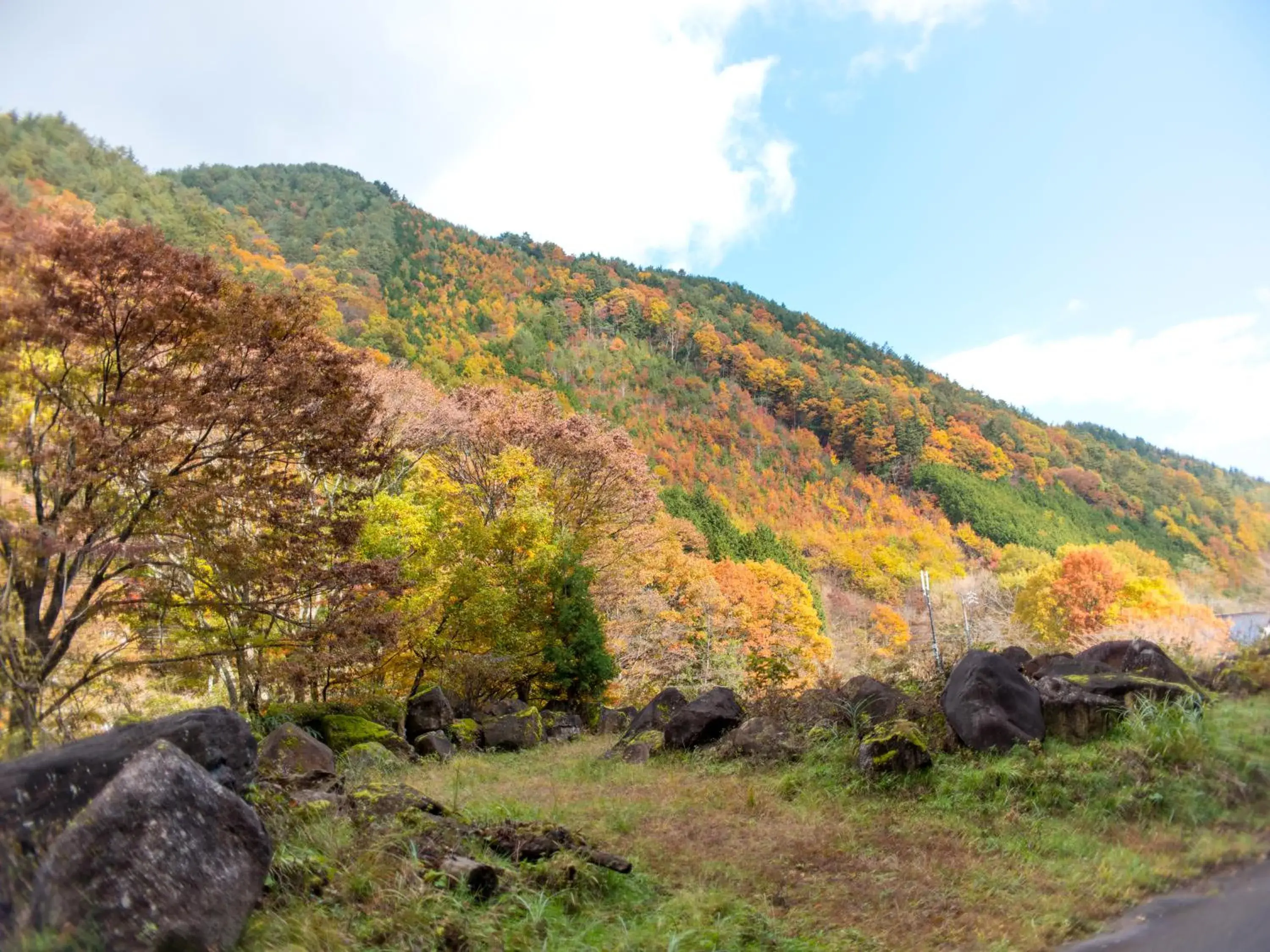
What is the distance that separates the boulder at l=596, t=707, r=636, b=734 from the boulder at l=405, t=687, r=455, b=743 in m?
4.63

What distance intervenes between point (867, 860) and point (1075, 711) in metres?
3.26

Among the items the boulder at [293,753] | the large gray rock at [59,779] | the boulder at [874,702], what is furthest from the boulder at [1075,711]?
the large gray rock at [59,779]

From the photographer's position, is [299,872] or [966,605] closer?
[299,872]

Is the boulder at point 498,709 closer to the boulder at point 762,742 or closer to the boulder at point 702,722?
the boulder at point 702,722

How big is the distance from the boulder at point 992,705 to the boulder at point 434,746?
404 inches

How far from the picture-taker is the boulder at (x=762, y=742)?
31.3 feet

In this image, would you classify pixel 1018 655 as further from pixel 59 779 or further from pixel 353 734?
pixel 353 734

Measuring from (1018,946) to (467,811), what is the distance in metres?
5.03

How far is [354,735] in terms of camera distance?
13594 mm

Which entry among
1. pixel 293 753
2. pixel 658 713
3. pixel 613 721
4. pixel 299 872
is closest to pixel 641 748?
pixel 658 713

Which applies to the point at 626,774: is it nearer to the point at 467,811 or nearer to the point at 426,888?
the point at 467,811

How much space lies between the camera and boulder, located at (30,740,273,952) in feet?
10.9

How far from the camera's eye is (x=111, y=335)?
8695 mm

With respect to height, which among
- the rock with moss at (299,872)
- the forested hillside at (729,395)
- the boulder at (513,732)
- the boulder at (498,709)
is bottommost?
the boulder at (513,732)
